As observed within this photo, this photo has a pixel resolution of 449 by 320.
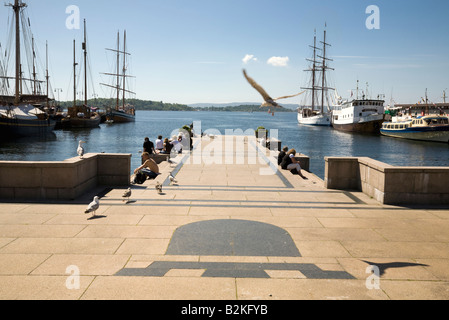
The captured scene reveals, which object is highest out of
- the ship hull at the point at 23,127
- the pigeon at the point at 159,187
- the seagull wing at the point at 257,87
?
the seagull wing at the point at 257,87

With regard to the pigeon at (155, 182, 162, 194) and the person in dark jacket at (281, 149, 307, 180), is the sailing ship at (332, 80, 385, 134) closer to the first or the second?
the person in dark jacket at (281, 149, 307, 180)

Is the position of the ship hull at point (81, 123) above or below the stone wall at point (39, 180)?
above

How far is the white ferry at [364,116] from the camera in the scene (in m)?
82.2

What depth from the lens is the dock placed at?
4859 mm

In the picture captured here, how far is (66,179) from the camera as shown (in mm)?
9625

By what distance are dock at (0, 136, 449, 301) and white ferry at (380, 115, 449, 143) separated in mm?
60203

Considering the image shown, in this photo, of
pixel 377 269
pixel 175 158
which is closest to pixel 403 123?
pixel 175 158

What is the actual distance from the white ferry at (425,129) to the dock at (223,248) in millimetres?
60203

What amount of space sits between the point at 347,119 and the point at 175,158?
78.0 metres

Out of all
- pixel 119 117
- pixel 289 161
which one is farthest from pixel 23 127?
pixel 119 117

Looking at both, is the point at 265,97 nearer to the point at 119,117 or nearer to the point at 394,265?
the point at 394,265

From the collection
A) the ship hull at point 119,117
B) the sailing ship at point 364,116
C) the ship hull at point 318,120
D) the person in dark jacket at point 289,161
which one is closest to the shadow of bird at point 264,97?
the person in dark jacket at point 289,161

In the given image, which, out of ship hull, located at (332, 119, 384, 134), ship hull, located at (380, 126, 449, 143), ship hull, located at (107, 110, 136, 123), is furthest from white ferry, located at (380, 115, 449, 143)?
ship hull, located at (107, 110, 136, 123)

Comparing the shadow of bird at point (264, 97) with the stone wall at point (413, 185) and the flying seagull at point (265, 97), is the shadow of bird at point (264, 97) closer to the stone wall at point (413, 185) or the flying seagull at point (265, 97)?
the flying seagull at point (265, 97)
